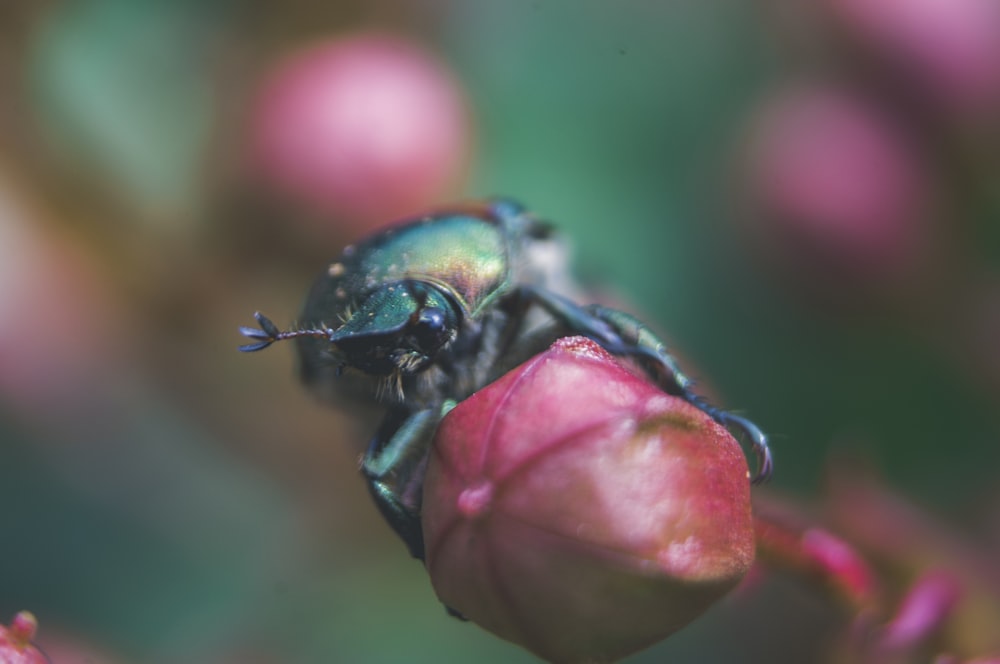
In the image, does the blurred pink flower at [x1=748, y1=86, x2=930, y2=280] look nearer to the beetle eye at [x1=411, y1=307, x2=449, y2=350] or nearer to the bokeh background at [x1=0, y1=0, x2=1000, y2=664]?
the bokeh background at [x1=0, y1=0, x2=1000, y2=664]

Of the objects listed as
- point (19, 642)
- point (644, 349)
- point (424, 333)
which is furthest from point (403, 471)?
point (19, 642)

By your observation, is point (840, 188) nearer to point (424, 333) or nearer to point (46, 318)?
point (424, 333)

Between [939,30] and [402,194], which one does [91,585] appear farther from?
[939,30]

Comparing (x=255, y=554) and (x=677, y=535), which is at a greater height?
(x=677, y=535)

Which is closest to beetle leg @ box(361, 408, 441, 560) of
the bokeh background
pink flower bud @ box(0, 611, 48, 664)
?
pink flower bud @ box(0, 611, 48, 664)

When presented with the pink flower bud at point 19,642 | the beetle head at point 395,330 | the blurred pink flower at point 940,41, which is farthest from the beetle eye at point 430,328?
the blurred pink flower at point 940,41

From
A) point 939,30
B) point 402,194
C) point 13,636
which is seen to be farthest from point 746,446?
point 939,30
